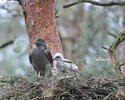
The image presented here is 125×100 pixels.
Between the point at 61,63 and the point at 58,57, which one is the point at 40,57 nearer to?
the point at 58,57

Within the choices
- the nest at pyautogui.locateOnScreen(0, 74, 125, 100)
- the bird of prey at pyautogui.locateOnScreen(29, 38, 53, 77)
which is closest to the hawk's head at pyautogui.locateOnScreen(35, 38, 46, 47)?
the bird of prey at pyautogui.locateOnScreen(29, 38, 53, 77)

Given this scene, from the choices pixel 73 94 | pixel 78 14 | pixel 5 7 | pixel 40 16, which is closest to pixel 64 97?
pixel 73 94

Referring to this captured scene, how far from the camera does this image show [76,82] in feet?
17.6

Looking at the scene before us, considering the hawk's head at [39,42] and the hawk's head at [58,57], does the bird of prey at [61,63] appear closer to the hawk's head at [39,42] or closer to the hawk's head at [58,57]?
the hawk's head at [58,57]

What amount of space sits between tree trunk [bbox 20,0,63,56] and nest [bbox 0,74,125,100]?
77.2 inches

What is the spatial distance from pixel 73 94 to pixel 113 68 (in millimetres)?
1153

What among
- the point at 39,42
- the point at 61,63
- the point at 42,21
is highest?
the point at 42,21

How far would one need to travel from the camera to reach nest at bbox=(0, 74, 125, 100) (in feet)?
17.3

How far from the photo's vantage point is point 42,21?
7.41 metres

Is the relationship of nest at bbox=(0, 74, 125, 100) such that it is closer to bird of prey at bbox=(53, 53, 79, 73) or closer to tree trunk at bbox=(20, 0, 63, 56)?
bird of prey at bbox=(53, 53, 79, 73)

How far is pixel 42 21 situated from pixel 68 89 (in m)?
2.39

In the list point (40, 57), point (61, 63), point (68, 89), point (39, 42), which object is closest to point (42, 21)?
point (39, 42)

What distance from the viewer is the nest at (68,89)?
526cm

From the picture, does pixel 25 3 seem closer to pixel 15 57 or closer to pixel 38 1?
pixel 38 1
